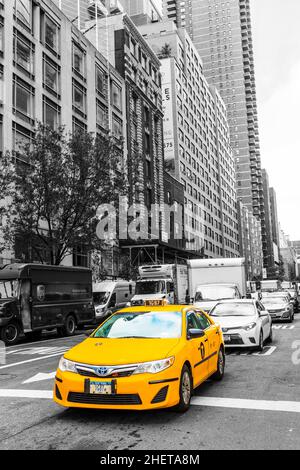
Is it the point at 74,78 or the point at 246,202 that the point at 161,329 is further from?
the point at 246,202

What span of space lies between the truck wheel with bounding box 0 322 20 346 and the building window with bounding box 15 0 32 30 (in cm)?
2361

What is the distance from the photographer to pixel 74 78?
38219 millimetres

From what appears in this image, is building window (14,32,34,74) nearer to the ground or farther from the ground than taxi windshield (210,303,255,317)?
farther from the ground

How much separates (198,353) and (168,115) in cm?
6942

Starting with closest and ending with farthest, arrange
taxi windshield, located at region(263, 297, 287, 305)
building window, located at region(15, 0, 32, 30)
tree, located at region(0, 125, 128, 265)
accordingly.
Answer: taxi windshield, located at region(263, 297, 287, 305) < tree, located at region(0, 125, 128, 265) < building window, located at region(15, 0, 32, 30)

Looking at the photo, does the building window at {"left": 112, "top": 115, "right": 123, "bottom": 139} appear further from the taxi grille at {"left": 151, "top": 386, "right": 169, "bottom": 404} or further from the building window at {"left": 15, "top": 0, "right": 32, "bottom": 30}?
the taxi grille at {"left": 151, "top": 386, "right": 169, "bottom": 404}

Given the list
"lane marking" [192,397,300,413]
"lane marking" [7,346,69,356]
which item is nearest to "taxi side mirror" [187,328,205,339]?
"lane marking" [192,397,300,413]

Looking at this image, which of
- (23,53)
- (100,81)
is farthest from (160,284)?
(100,81)

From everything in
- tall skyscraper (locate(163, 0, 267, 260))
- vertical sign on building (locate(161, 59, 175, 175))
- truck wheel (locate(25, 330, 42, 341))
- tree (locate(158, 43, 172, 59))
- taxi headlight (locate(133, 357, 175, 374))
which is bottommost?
truck wheel (locate(25, 330, 42, 341))

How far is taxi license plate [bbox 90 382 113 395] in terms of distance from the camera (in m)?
Answer: 5.59

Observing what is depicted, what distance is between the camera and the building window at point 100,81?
42.5 meters

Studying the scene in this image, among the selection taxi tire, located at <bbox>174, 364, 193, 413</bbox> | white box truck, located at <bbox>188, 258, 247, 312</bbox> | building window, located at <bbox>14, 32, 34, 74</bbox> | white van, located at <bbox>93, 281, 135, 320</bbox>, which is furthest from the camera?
building window, located at <bbox>14, 32, 34, 74</bbox>

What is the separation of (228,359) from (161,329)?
14.0 ft

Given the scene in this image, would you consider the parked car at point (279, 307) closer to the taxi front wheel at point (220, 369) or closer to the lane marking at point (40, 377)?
the taxi front wheel at point (220, 369)
